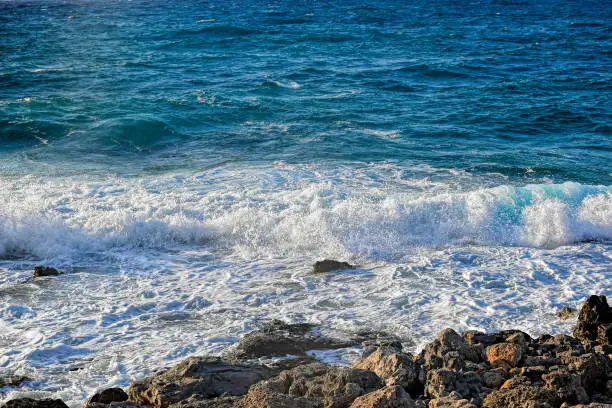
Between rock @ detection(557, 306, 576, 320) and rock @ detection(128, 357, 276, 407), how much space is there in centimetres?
376

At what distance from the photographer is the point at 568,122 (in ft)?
59.6

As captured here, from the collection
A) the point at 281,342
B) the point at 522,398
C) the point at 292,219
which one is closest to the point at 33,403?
the point at 281,342

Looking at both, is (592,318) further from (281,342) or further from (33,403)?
(33,403)

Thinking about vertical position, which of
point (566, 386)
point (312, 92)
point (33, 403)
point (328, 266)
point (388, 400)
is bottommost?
point (328, 266)

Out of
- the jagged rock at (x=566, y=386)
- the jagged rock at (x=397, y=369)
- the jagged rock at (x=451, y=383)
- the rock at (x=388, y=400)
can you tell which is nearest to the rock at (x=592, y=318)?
the jagged rock at (x=566, y=386)

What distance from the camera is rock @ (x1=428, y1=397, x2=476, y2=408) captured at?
5082 millimetres

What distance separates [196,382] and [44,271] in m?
4.45

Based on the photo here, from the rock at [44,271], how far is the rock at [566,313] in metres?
6.56

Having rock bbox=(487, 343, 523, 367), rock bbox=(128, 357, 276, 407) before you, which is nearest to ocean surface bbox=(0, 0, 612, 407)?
rock bbox=(128, 357, 276, 407)

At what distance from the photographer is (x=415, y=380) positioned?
573 cm

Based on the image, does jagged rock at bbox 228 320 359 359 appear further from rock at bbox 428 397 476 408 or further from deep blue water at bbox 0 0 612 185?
deep blue water at bbox 0 0 612 185

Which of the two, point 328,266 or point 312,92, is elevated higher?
point 312,92

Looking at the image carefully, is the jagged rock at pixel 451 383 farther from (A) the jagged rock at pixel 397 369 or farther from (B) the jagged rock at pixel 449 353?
(B) the jagged rock at pixel 449 353

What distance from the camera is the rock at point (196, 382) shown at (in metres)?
5.82
